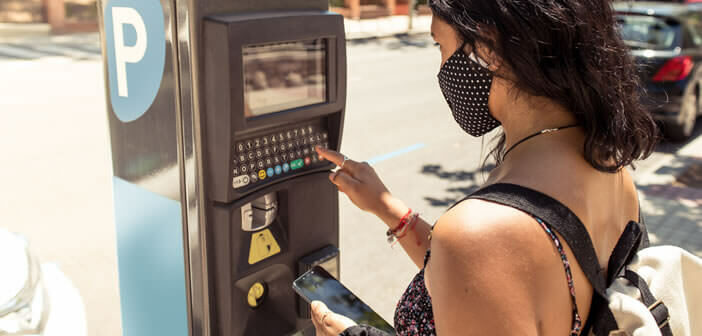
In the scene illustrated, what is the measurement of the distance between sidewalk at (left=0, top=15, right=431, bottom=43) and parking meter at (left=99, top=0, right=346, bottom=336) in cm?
1377

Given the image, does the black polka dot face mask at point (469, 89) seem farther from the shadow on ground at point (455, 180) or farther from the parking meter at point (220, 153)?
the shadow on ground at point (455, 180)

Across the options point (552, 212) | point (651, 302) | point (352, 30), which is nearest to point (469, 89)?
point (552, 212)

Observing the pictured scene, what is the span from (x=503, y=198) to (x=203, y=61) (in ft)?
2.79

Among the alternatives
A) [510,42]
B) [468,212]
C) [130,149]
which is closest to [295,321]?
[130,149]

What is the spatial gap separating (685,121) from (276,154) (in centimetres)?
690

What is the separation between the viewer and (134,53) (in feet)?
6.33

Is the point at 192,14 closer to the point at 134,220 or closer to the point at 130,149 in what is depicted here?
the point at 130,149

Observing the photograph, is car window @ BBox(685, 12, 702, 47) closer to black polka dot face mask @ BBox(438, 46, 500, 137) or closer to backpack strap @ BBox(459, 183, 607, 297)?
black polka dot face mask @ BBox(438, 46, 500, 137)

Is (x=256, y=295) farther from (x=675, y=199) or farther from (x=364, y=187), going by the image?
(x=675, y=199)

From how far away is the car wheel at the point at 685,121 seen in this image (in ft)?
24.9

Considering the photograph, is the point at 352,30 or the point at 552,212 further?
the point at 352,30

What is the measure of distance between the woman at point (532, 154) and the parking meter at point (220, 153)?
502mm

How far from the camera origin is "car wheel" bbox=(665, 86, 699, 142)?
299 inches

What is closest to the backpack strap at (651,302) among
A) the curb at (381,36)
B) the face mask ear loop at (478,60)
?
the face mask ear loop at (478,60)
